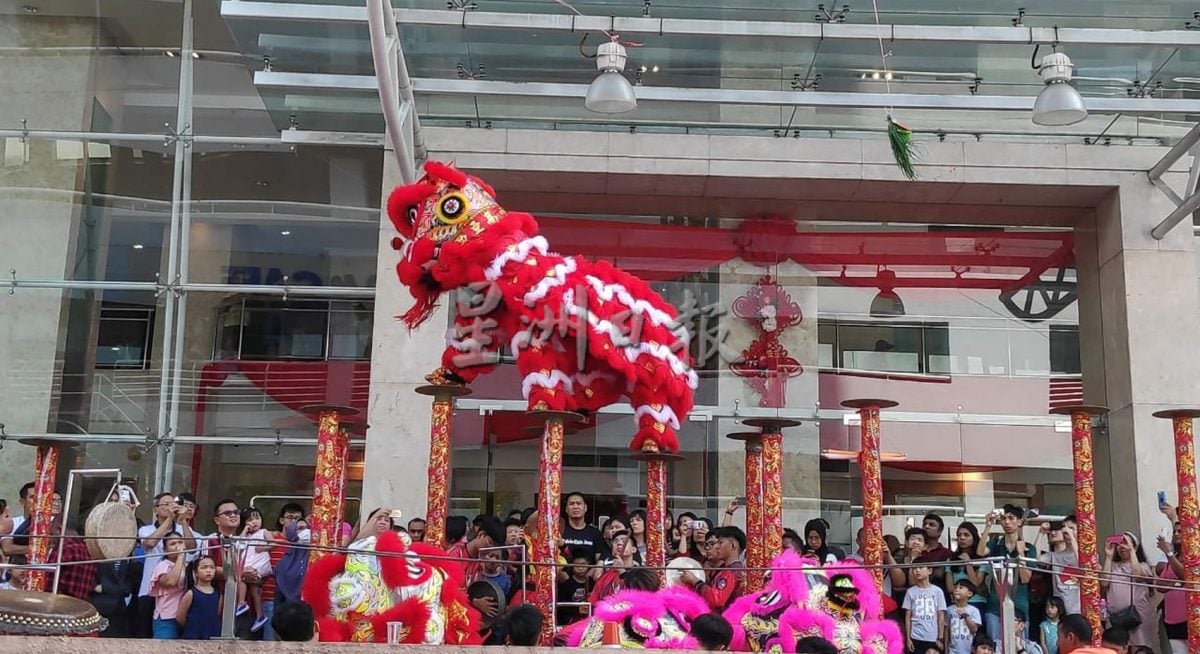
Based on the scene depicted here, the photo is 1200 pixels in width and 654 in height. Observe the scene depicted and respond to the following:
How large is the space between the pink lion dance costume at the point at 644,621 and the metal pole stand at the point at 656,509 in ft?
5.35

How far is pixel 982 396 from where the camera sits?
1252cm

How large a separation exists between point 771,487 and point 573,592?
1.60m

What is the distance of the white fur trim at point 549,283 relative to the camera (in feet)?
31.0

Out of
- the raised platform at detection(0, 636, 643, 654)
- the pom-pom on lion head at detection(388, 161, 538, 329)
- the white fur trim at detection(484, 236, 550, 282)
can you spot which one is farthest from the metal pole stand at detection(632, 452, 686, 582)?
the raised platform at detection(0, 636, 643, 654)

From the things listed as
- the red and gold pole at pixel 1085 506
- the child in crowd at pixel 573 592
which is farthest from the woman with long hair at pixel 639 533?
the red and gold pole at pixel 1085 506

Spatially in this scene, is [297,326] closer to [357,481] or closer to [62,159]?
[357,481]

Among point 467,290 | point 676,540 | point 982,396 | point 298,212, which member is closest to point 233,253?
point 298,212

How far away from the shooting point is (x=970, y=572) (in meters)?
9.24

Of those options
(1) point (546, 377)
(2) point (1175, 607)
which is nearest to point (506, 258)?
(1) point (546, 377)

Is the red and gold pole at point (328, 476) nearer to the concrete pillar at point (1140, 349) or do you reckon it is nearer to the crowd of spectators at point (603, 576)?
the crowd of spectators at point (603, 576)

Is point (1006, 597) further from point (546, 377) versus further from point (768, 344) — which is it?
point (768, 344)

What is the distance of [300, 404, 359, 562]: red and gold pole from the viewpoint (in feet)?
28.9

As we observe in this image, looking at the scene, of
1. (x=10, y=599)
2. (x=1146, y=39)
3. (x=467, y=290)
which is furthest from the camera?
(x=1146, y=39)

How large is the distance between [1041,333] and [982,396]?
824mm
